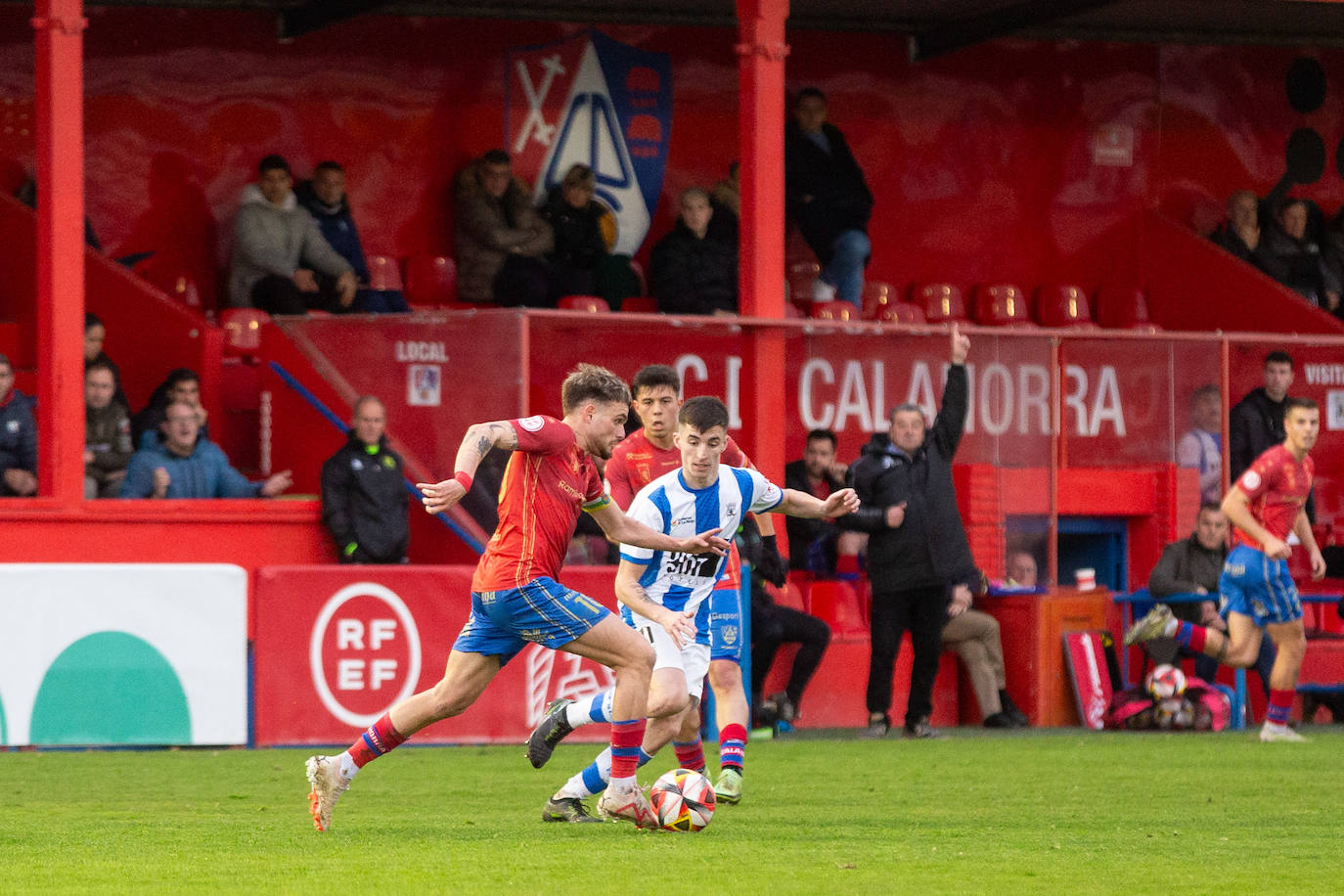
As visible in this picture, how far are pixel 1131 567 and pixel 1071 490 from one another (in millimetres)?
783

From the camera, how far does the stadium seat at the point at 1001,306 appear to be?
1862 centimetres

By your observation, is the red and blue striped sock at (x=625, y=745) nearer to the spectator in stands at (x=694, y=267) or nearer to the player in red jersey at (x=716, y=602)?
the player in red jersey at (x=716, y=602)

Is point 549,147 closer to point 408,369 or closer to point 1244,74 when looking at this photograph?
point 408,369

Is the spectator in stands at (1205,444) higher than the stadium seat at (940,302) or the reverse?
the reverse

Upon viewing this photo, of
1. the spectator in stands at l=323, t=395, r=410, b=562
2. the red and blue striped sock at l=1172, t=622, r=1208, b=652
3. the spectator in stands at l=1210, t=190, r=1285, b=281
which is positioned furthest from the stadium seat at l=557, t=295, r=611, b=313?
the spectator in stands at l=1210, t=190, r=1285, b=281

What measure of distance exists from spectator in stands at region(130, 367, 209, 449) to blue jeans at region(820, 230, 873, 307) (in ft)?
18.8

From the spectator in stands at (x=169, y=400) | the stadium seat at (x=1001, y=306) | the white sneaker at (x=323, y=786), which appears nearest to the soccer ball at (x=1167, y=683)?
the stadium seat at (x=1001, y=306)

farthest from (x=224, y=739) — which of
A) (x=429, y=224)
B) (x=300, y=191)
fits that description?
(x=429, y=224)

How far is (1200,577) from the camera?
47.0 ft

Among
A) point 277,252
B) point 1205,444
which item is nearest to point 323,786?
point 277,252

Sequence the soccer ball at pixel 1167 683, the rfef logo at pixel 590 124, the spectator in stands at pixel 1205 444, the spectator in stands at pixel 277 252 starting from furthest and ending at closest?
the rfef logo at pixel 590 124
the spectator in stands at pixel 277 252
the spectator in stands at pixel 1205 444
the soccer ball at pixel 1167 683

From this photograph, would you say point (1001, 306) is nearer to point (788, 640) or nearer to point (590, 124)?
point (590, 124)

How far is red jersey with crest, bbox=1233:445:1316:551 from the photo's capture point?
1246 cm

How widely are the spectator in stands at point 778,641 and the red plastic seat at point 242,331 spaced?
159 inches
